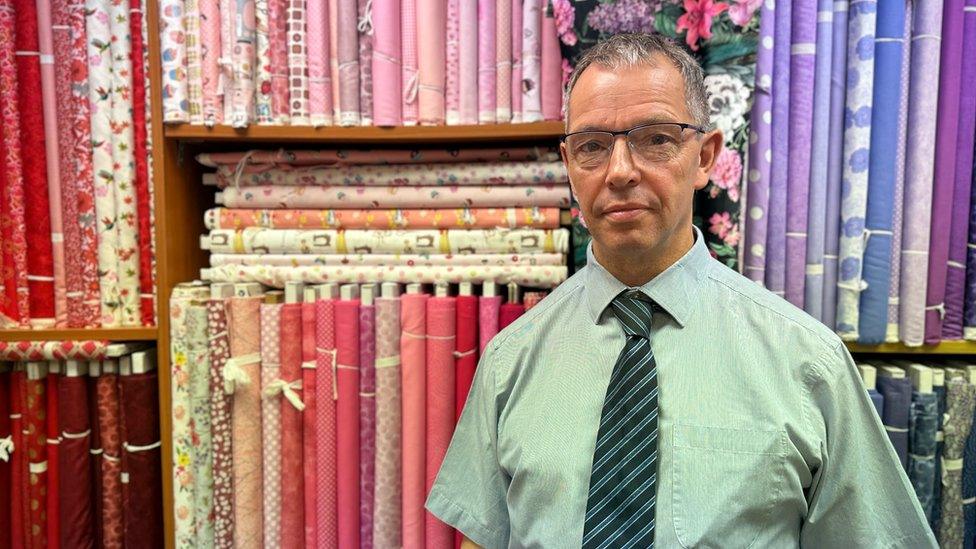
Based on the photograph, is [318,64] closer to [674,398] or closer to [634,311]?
[634,311]

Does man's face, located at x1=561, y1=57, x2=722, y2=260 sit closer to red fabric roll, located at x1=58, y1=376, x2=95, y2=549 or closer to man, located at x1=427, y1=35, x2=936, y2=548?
man, located at x1=427, y1=35, x2=936, y2=548

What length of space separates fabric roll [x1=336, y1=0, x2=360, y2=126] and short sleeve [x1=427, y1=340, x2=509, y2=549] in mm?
564

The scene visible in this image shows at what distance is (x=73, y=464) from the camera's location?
1138 mm

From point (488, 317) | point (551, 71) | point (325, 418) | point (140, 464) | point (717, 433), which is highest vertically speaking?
point (551, 71)

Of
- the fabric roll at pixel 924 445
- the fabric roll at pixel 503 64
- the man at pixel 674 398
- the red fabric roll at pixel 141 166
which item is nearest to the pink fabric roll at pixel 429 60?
the fabric roll at pixel 503 64

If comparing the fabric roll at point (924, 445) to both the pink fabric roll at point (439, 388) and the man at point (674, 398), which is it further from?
the pink fabric roll at point (439, 388)

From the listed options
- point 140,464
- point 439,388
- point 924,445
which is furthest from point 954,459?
point 140,464

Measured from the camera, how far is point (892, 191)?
1.03m

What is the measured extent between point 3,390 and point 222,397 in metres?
0.53

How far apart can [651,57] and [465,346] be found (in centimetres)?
62

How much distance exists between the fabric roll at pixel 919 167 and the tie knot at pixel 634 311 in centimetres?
61

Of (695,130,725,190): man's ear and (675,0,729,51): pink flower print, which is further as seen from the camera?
(675,0,729,51): pink flower print

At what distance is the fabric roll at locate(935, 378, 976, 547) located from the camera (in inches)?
41.6

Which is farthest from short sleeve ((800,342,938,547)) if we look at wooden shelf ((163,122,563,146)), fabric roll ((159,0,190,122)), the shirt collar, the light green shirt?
fabric roll ((159,0,190,122))
